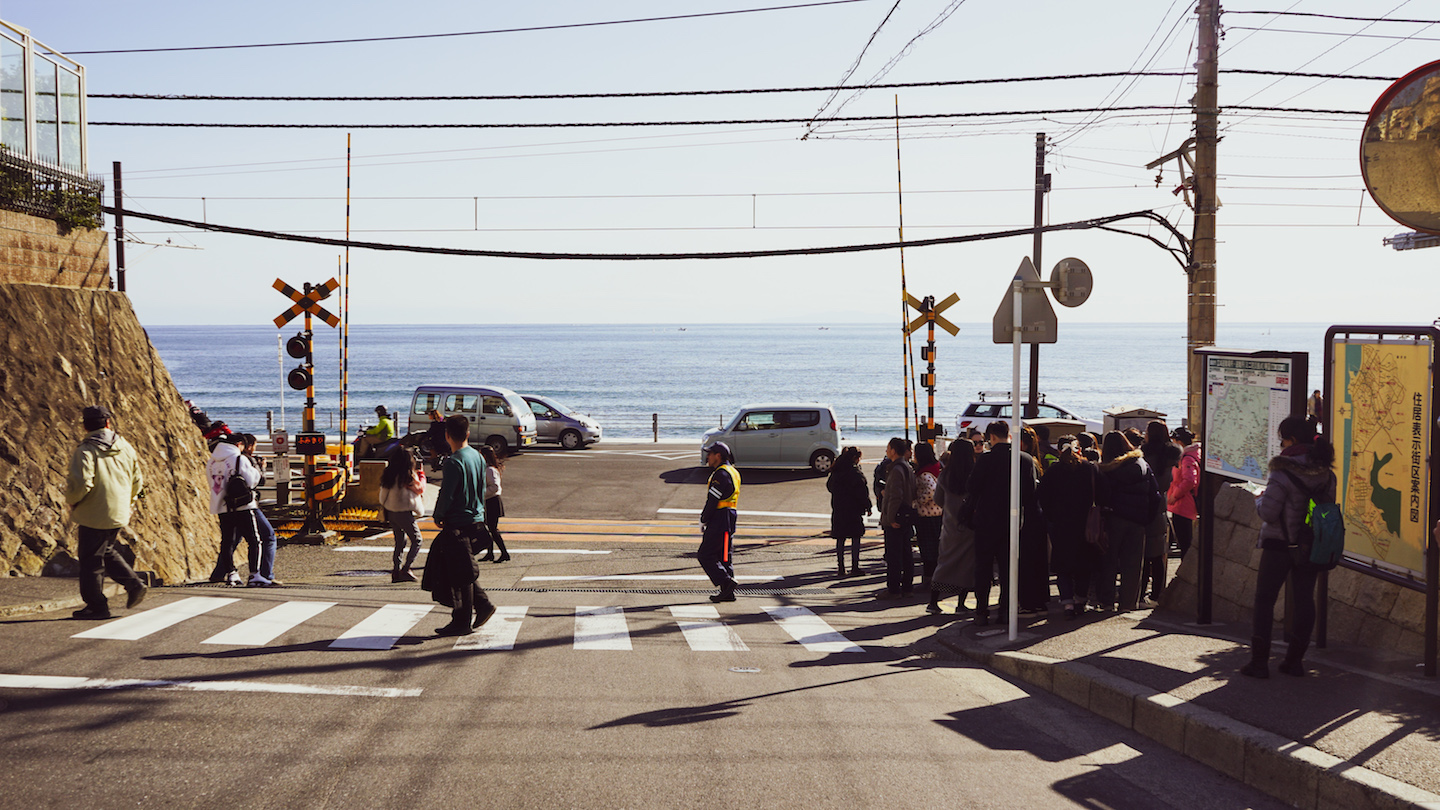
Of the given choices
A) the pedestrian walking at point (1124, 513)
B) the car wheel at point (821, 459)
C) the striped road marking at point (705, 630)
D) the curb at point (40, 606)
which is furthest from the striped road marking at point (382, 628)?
the car wheel at point (821, 459)

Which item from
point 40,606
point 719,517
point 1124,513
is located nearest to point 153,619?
point 40,606

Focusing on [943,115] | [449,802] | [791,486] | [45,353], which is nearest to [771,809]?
[449,802]

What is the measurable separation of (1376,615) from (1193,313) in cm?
669

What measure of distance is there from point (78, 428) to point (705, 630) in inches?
293

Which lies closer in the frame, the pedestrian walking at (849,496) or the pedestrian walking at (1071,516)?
the pedestrian walking at (1071,516)

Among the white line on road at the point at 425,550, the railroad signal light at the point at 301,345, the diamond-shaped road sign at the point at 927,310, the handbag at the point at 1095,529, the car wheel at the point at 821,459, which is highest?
the diamond-shaped road sign at the point at 927,310

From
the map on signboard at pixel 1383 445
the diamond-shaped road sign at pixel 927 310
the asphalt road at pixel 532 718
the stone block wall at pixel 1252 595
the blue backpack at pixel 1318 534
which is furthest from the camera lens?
the diamond-shaped road sign at pixel 927 310

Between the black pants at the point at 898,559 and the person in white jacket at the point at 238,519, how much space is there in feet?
23.5

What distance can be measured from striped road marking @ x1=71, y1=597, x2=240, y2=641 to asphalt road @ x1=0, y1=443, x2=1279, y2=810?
0.13ft

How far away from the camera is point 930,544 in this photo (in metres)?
11.0

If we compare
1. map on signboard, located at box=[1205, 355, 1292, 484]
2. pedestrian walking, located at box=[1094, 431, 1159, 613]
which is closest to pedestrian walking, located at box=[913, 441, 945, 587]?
pedestrian walking, located at box=[1094, 431, 1159, 613]

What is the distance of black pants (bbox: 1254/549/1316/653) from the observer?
6.21 metres

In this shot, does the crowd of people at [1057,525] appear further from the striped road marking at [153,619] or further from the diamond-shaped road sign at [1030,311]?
the striped road marking at [153,619]

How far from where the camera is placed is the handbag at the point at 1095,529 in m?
8.70
